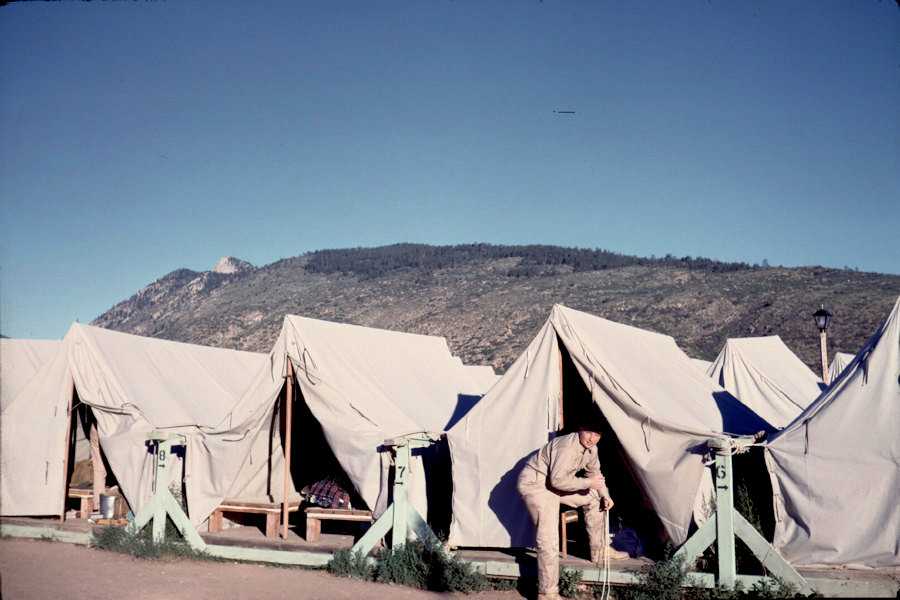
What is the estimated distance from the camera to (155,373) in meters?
10.2

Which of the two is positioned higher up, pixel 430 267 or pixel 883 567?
pixel 430 267

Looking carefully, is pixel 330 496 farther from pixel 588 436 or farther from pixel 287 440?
pixel 588 436

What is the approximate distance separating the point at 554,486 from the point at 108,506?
6174 millimetres

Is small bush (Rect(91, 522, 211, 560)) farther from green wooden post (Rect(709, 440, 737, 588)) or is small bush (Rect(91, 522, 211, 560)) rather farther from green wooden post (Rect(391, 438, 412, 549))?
green wooden post (Rect(709, 440, 737, 588))

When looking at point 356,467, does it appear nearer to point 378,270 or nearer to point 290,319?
point 290,319

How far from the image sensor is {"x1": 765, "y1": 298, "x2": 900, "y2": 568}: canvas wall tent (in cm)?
550

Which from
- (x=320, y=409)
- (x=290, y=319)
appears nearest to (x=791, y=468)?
(x=320, y=409)

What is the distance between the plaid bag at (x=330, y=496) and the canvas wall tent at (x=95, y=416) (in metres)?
1.22

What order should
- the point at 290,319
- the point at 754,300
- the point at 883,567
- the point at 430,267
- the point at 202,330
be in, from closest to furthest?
the point at 883,567 → the point at 290,319 → the point at 754,300 → the point at 202,330 → the point at 430,267

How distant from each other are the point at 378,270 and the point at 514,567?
63.4m

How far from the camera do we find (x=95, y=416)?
907 centimetres

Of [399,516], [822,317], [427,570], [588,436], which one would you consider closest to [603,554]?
[588,436]

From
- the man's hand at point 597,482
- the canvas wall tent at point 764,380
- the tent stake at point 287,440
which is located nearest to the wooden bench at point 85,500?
the tent stake at point 287,440

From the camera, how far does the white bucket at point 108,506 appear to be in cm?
898
